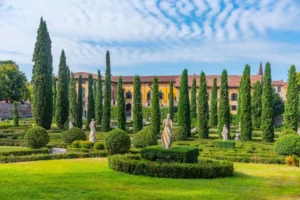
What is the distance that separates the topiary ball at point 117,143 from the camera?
61.5ft

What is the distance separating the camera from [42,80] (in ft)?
118

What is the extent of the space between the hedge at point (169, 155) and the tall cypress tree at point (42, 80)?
76.5 feet

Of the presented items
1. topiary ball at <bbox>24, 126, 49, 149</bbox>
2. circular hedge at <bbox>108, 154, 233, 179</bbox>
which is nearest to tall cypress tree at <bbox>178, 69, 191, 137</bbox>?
Answer: topiary ball at <bbox>24, 126, 49, 149</bbox>

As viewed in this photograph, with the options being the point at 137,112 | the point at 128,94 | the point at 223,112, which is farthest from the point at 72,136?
the point at 128,94

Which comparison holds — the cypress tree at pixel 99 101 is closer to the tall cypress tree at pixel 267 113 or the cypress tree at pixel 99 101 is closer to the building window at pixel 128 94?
the building window at pixel 128 94

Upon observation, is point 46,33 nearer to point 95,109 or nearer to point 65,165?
point 95,109

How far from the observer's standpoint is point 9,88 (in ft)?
203

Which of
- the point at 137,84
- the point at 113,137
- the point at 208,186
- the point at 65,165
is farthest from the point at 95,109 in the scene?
the point at 208,186

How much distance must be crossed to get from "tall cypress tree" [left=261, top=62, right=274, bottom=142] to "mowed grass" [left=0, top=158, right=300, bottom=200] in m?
17.6

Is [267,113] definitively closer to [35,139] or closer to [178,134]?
[178,134]

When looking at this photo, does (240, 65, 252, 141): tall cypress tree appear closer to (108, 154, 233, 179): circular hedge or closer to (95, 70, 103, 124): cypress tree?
(108, 154, 233, 179): circular hedge

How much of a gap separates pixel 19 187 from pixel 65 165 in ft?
16.5

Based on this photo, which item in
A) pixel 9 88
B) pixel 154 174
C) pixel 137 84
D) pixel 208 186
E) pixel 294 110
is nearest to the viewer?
pixel 208 186

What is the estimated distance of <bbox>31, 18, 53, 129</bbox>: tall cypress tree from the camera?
35375mm
